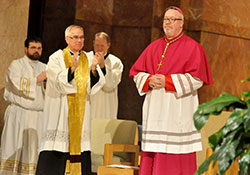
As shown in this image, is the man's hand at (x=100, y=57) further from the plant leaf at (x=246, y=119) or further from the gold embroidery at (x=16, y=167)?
the plant leaf at (x=246, y=119)

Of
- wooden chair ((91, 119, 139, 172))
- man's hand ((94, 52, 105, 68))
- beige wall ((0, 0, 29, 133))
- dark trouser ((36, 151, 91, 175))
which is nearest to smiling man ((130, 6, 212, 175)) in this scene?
man's hand ((94, 52, 105, 68))

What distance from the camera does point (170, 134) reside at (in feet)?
16.4

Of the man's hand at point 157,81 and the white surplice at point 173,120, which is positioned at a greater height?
the man's hand at point 157,81

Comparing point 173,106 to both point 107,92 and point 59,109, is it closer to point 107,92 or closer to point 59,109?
point 59,109

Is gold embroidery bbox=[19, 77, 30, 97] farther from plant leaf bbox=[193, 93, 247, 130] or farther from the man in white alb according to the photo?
plant leaf bbox=[193, 93, 247, 130]

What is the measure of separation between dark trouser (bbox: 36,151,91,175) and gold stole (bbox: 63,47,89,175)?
70mm

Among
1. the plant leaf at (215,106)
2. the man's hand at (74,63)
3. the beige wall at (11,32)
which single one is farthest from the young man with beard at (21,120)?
the plant leaf at (215,106)

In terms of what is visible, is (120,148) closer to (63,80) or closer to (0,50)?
(63,80)

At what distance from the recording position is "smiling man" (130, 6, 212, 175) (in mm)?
4977

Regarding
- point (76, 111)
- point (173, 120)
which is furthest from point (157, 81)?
point (76, 111)

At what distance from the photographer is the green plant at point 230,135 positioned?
6.98 feet

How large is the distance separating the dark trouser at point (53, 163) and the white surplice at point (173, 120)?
1354 mm

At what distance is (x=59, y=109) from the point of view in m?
6.15

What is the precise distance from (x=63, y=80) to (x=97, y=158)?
4.74 feet
